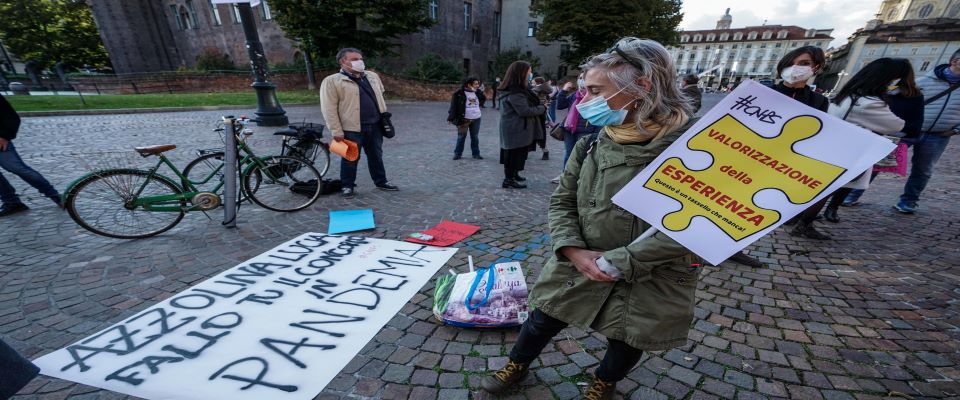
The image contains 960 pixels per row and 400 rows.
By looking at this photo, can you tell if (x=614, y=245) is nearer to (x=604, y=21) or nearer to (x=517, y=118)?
(x=517, y=118)

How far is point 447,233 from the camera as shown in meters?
4.04

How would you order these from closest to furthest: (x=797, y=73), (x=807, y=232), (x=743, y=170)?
(x=743, y=170), (x=797, y=73), (x=807, y=232)

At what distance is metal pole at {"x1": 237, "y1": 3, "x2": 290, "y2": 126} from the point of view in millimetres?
9316

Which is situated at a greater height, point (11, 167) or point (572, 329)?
point (11, 167)

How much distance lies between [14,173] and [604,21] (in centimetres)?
3108

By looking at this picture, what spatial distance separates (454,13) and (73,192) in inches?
1284

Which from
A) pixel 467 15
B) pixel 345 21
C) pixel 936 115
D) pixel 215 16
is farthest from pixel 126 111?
pixel 467 15

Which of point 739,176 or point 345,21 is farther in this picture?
point 345,21

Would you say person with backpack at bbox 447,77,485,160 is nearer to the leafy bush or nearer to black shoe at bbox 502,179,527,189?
black shoe at bbox 502,179,527,189

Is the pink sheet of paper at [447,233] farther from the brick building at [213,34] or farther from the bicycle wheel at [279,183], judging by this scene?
the brick building at [213,34]

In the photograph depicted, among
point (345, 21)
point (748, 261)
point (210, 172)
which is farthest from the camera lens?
point (345, 21)

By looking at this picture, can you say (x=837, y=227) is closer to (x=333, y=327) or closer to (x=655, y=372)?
(x=655, y=372)

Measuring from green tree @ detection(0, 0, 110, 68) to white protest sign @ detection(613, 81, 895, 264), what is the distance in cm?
5341

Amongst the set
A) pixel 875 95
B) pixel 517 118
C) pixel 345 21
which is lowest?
pixel 517 118
